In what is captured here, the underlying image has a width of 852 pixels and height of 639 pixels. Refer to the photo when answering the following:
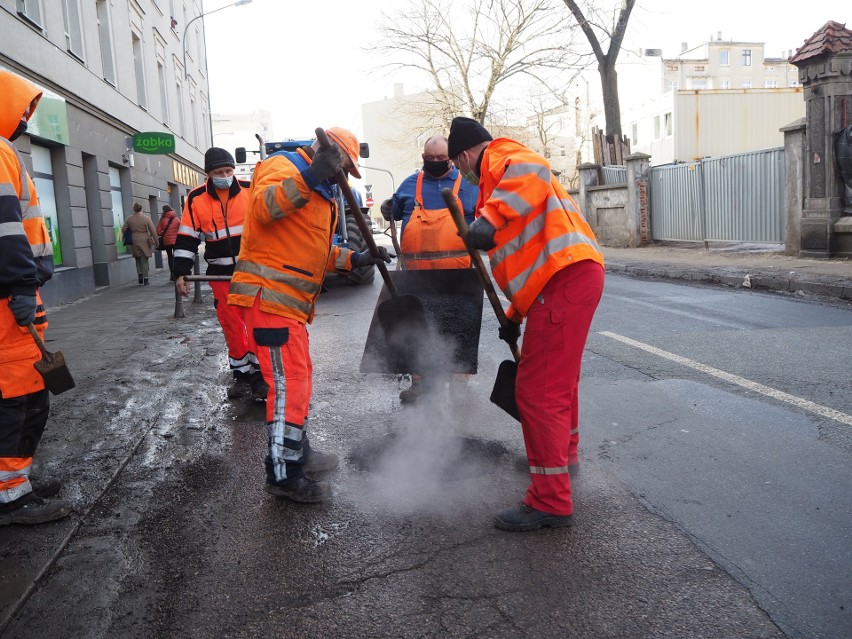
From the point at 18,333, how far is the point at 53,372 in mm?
220

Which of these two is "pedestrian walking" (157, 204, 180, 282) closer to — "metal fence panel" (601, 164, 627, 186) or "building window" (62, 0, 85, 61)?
"building window" (62, 0, 85, 61)

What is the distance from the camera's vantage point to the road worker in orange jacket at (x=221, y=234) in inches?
208

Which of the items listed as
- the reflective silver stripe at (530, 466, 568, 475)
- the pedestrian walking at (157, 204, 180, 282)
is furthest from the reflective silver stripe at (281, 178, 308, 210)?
the pedestrian walking at (157, 204, 180, 282)

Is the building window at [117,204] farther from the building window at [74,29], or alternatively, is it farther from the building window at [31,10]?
the building window at [31,10]

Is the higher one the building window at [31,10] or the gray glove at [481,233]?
the building window at [31,10]

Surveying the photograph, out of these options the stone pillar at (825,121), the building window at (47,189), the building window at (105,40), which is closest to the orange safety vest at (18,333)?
the building window at (47,189)

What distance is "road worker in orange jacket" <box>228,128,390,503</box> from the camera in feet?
→ 10.7

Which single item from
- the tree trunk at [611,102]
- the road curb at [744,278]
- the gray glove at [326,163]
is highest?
the tree trunk at [611,102]

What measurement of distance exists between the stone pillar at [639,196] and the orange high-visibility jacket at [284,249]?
16860 millimetres

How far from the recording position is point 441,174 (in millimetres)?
4594

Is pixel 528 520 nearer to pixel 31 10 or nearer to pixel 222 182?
pixel 222 182

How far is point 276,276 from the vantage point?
10.8ft

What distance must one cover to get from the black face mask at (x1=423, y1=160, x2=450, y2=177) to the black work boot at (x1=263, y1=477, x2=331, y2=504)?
7.12 feet

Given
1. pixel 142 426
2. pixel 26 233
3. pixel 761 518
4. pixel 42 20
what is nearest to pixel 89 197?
pixel 42 20
